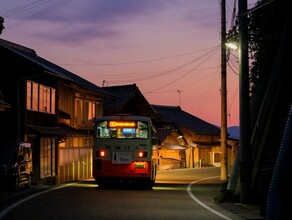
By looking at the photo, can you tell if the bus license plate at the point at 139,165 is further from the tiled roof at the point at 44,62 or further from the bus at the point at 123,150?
the tiled roof at the point at 44,62

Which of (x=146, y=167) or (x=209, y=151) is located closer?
(x=146, y=167)

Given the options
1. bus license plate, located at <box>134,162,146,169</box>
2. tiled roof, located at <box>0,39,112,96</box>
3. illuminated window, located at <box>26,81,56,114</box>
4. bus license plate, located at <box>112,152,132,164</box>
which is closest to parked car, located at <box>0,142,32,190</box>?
bus license plate, located at <box>112,152,132,164</box>

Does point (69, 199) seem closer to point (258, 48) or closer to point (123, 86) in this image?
point (258, 48)

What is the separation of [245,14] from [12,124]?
54.9 feet

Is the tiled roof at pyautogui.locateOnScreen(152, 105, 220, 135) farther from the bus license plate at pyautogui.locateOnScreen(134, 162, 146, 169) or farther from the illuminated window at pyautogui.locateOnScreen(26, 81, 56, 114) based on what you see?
the bus license plate at pyautogui.locateOnScreen(134, 162, 146, 169)

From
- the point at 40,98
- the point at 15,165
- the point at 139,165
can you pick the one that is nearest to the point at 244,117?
the point at 139,165

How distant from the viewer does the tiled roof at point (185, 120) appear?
66688mm

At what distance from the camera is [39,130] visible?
97.4 feet

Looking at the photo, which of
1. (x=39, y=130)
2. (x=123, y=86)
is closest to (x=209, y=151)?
(x=123, y=86)

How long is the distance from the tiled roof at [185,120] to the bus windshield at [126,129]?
134 feet

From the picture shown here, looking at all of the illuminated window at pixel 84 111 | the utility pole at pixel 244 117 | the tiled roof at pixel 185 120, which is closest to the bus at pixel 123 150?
the utility pole at pixel 244 117

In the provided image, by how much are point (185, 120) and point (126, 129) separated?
46427 millimetres

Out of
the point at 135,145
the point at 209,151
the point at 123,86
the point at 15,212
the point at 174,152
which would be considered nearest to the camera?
the point at 15,212

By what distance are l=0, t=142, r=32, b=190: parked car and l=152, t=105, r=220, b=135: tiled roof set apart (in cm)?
4275
